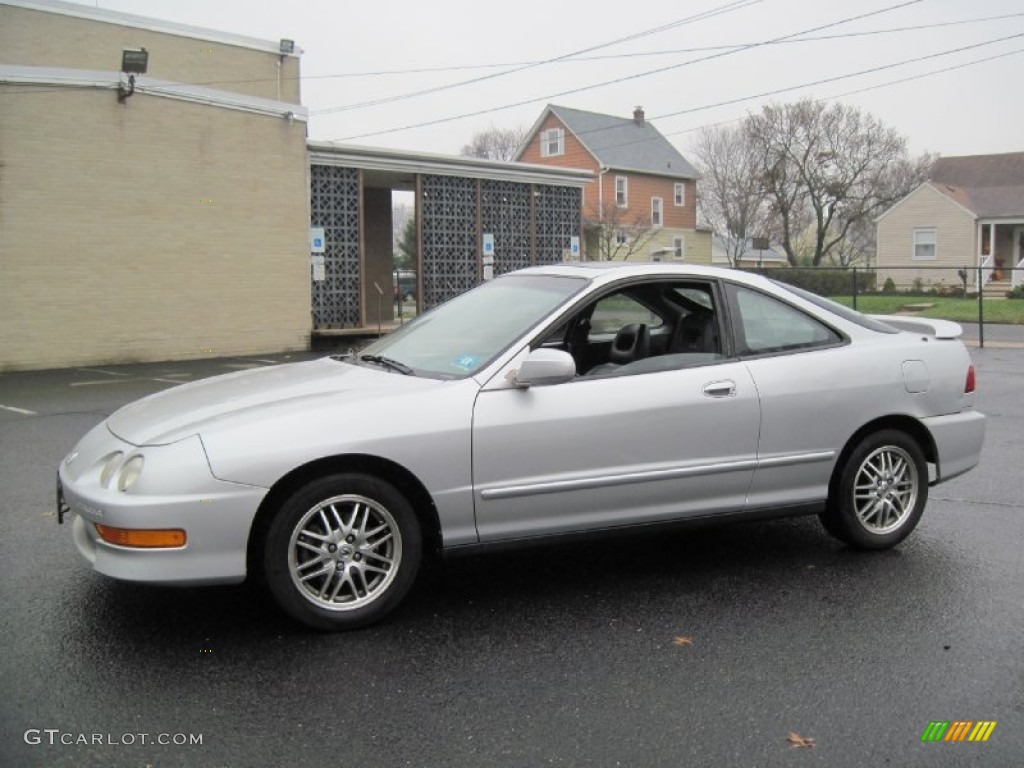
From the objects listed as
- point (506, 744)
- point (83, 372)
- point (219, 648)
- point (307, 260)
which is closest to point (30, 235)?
point (83, 372)

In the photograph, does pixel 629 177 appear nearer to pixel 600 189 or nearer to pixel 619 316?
pixel 600 189

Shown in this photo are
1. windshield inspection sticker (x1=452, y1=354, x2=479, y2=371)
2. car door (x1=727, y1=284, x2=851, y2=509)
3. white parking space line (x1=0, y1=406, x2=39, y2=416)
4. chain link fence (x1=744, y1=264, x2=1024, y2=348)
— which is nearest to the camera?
windshield inspection sticker (x1=452, y1=354, x2=479, y2=371)

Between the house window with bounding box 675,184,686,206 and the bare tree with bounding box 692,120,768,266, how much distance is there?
8.04 m

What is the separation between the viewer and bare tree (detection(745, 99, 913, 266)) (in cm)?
5281

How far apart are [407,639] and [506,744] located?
967 millimetres

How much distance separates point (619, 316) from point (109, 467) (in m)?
2.91

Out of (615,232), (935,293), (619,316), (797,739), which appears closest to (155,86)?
(619,316)

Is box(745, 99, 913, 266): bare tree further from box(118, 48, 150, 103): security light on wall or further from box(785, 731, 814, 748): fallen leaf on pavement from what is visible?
box(785, 731, 814, 748): fallen leaf on pavement

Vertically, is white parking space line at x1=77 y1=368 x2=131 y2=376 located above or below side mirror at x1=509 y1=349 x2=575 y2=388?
below

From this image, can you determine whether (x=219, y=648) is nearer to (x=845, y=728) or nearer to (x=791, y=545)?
(x=845, y=728)

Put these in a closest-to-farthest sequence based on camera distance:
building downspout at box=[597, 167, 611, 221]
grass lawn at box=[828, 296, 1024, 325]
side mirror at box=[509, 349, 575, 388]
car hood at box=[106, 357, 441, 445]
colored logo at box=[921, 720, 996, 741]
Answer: colored logo at box=[921, 720, 996, 741] → car hood at box=[106, 357, 441, 445] → side mirror at box=[509, 349, 575, 388] → grass lawn at box=[828, 296, 1024, 325] → building downspout at box=[597, 167, 611, 221]

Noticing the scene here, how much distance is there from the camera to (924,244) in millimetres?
43156

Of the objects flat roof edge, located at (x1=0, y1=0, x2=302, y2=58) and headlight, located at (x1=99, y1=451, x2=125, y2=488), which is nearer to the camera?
headlight, located at (x1=99, y1=451, x2=125, y2=488)

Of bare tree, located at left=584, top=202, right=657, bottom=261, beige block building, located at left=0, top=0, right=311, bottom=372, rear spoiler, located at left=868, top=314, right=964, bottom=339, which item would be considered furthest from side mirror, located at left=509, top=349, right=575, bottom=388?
bare tree, located at left=584, top=202, right=657, bottom=261
